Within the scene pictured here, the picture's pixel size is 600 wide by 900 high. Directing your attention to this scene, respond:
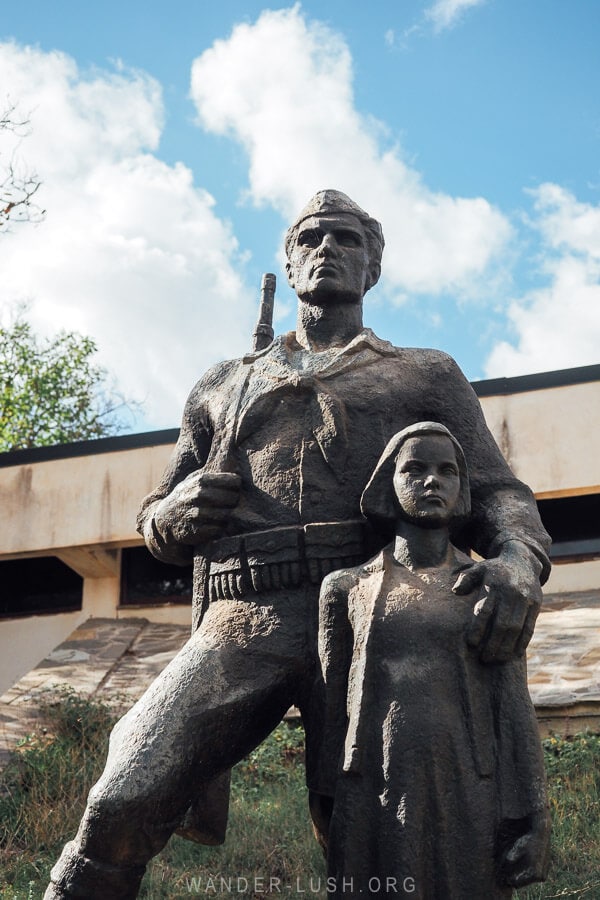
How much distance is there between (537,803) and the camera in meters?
3.05

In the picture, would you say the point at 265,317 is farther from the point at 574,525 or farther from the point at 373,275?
the point at 574,525

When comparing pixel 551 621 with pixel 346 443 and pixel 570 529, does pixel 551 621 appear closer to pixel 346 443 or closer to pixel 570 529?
pixel 570 529

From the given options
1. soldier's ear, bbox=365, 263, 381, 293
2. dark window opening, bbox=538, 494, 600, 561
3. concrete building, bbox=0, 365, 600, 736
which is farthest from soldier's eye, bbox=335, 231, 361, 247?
dark window opening, bbox=538, 494, 600, 561

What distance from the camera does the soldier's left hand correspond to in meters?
3.19

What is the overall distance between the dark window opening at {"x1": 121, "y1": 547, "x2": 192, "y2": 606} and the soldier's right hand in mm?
10649

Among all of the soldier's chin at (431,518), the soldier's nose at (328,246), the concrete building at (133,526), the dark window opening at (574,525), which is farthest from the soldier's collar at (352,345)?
the dark window opening at (574,525)

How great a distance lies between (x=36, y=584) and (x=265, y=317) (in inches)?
440

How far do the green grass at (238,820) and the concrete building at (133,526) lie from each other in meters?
2.28

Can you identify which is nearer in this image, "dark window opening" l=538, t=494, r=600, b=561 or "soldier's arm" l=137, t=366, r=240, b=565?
"soldier's arm" l=137, t=366, r=240, b=565

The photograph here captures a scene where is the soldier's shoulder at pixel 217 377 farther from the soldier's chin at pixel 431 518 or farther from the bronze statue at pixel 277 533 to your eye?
the soldier's chin at pixel 431 518

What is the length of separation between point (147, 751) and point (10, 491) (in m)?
11.6

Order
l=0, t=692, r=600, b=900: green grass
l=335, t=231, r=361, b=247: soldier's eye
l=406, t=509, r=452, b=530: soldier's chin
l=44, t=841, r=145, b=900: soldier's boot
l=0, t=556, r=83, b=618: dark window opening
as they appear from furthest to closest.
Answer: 1. l=0, t=556, r=83, b=618: dark window opening
2. l=0, t=692, r=600, b=900: green grass
3. l=335, t=231, r=361, b=247: soldier's eye
4. l=406, t=509, r=452, b=530: soldier's chin
5. l=44, t=841, r=145, b=900: soldier's boot

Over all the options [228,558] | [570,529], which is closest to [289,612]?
[228,558]

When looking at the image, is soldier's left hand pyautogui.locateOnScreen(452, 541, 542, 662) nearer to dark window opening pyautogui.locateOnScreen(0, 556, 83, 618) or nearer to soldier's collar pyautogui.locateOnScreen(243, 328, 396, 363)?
soldier's collar pyautogui.locateOnScreen(243, 328, 396, 363)
